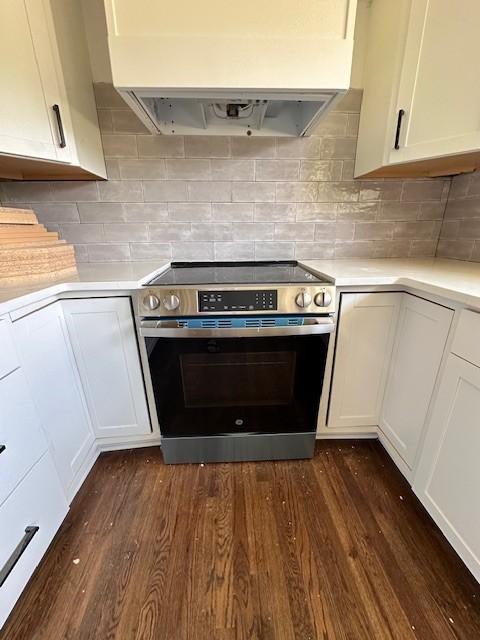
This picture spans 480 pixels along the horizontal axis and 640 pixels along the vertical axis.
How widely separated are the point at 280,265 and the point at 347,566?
1.40 metres

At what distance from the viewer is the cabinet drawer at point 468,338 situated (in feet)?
2.78

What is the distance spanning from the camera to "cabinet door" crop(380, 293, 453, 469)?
1035mm

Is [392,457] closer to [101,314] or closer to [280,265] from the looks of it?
[280,265]

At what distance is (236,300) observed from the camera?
109 cm

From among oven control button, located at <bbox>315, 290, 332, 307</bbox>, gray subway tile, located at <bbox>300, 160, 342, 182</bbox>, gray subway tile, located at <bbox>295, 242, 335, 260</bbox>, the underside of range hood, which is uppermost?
the underside of range hood

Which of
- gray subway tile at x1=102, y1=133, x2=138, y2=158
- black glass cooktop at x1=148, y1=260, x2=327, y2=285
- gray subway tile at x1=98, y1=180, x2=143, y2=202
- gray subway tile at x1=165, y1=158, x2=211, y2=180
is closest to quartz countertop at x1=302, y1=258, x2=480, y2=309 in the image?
black glass cooktop at x1=148, y1=260, x2=327, y2=285

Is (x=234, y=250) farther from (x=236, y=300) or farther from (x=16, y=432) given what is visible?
(x=16, y=432)

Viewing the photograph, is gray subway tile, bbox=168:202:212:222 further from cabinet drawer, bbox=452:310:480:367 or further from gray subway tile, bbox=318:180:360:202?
cabinet drawer, bbox=452:310:480:367

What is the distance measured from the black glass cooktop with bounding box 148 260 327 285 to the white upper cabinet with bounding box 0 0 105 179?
0.65m

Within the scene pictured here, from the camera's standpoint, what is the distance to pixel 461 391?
0.91m

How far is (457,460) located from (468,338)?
1.37ft

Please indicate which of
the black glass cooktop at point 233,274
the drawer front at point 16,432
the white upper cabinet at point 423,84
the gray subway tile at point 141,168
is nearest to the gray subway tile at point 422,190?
the white upper cabinet at point 423,84

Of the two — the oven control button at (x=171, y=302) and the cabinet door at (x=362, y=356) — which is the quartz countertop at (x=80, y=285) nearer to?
the oven control button at (x=171, y=302)

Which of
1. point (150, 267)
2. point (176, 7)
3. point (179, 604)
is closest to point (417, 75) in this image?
point (176, 7)
